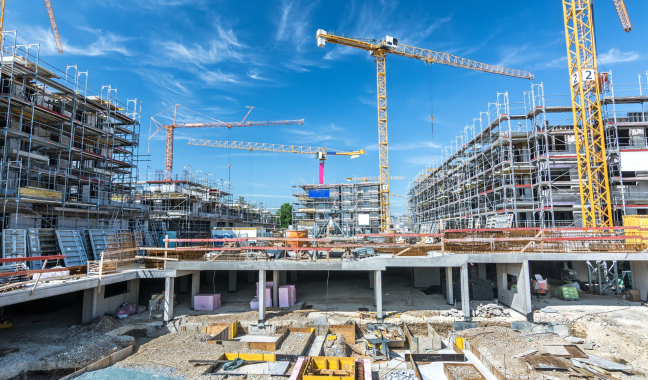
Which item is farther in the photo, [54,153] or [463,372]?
[54,153]

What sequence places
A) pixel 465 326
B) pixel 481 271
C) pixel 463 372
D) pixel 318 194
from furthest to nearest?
pixel 318 194 → pixel 481 271 → pixel 465 326 → pixel 463 372

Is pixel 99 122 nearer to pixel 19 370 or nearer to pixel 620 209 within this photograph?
pixel 19 370

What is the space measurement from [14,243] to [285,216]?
57.9 meters

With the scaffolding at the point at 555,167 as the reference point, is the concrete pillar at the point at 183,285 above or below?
below

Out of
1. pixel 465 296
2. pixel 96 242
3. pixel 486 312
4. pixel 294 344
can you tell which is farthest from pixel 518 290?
pixel 96 242

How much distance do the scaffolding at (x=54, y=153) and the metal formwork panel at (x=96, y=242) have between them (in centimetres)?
191

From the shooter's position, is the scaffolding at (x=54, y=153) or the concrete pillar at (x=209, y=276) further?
the concrete pillar at (x=209, y=276)

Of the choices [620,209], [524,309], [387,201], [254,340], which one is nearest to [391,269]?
[524,309]

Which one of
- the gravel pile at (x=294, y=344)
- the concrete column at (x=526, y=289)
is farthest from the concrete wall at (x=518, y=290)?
the gravel pile at (x=294, y=344)

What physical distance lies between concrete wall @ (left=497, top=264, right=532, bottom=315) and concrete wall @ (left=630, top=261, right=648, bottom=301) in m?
7.31

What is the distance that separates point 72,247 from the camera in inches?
800

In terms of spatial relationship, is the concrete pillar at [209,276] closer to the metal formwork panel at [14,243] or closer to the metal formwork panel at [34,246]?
the metal formwork panel at [34,246]

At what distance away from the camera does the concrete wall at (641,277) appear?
61.4ft

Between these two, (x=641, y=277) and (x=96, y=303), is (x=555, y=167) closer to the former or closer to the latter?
(x=641, y=277)
